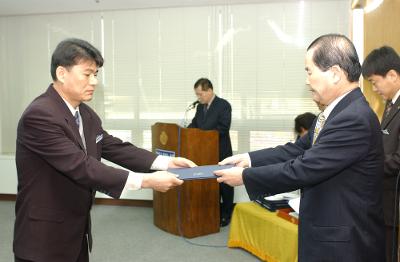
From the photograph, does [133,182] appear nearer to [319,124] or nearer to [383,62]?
[319,124]

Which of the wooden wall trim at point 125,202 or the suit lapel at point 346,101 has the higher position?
the suit lapel at point 346,101

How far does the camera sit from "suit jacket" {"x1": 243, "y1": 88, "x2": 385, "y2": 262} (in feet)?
4.67

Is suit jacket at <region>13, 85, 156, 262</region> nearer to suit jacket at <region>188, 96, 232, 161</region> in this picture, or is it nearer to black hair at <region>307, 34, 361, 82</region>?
black hair at <region>307, 34, 361, 82</region>

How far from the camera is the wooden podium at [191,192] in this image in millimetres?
3892

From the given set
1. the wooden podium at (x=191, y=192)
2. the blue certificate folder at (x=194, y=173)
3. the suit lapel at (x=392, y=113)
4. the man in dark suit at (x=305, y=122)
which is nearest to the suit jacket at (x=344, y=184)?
the blue certificate folder at (x=194, y=173)

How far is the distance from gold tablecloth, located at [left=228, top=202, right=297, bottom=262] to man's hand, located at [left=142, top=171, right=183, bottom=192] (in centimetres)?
126

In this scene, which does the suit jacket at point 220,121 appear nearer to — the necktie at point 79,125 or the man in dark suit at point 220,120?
the man in dark suit at point 220,120

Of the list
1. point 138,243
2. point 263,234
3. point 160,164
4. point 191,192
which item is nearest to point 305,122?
point 263,234

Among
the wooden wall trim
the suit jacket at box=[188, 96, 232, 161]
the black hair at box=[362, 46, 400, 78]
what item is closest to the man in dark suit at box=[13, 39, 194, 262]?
the black hair at box=[362, 46, 400, 78]

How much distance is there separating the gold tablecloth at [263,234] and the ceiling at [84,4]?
2.63 metres

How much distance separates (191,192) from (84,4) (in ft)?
8.89

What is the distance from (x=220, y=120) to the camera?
171 inches

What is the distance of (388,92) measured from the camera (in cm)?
230

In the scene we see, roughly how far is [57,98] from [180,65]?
11.6 ft
